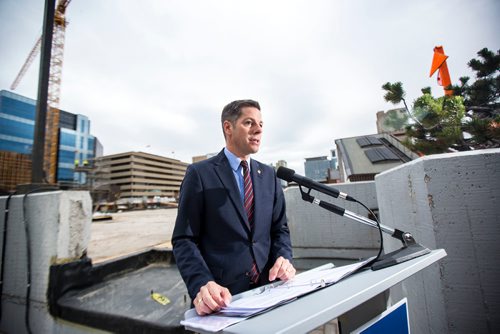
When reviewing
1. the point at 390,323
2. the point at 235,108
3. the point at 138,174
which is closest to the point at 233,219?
the point at 235,108

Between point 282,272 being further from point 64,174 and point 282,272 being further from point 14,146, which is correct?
point 64,174

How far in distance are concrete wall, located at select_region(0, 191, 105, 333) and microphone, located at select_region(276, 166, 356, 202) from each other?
317 cm

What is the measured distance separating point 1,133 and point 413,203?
2920 inches

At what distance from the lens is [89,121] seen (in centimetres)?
7344

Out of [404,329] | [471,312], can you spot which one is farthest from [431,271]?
[404,329]

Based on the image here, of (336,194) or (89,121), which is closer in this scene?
(336,194)

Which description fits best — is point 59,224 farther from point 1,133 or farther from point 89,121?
point 89,121

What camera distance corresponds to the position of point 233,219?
1.37 metres

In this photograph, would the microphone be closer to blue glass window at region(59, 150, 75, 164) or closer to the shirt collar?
the shirt collar

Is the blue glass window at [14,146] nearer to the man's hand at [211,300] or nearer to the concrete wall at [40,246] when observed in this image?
the concrete wall at [40,246]

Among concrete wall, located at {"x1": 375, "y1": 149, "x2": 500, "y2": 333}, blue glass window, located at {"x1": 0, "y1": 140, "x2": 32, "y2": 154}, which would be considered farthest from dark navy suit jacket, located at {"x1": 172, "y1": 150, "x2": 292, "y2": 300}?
blue glass window, located at {"x1": 0, "y1": 140, "x2": 32, "y2": 154}

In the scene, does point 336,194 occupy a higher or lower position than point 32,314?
higher

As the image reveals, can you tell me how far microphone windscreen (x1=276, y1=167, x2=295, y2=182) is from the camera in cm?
132

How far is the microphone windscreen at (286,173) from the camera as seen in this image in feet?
4.32
